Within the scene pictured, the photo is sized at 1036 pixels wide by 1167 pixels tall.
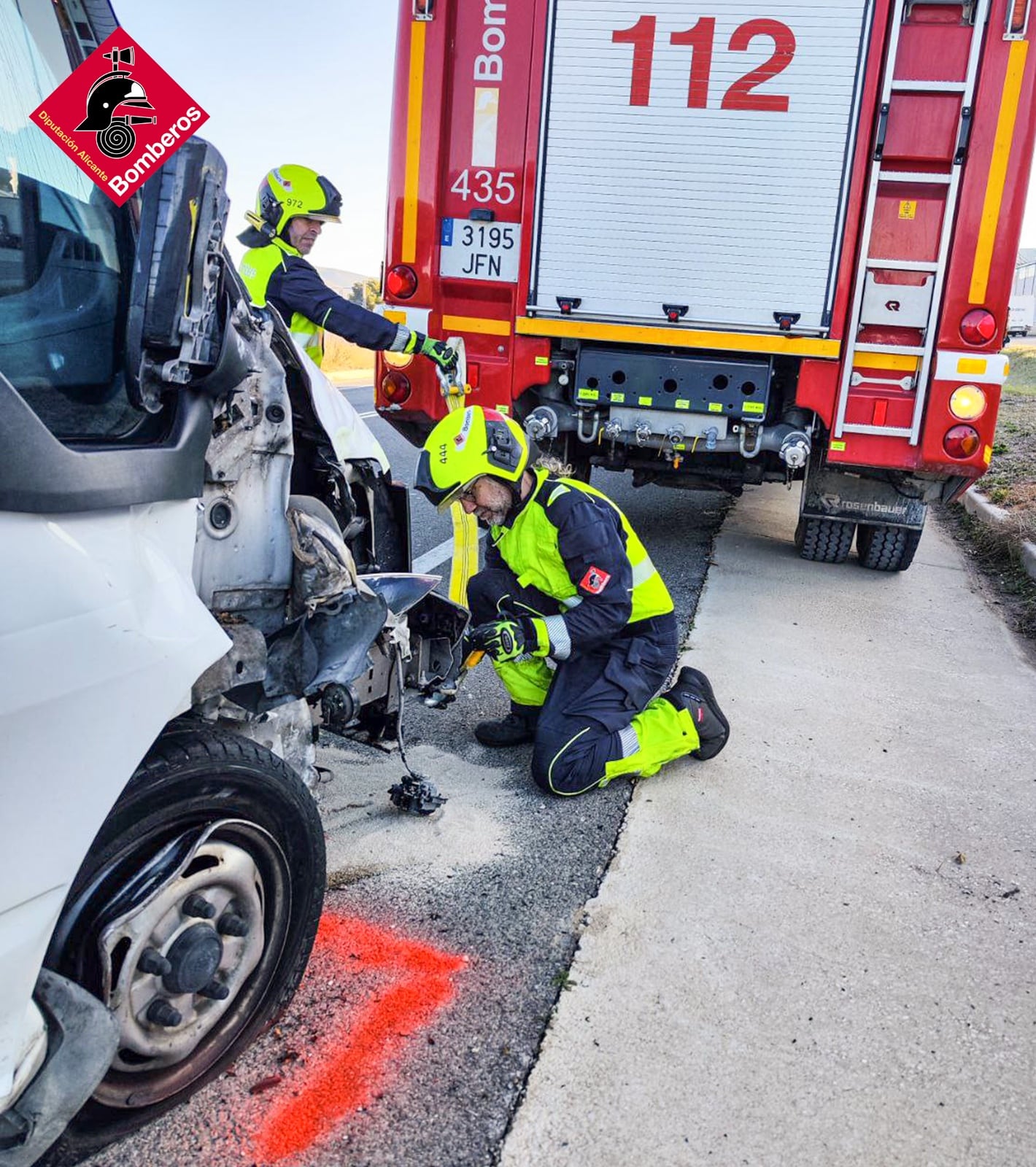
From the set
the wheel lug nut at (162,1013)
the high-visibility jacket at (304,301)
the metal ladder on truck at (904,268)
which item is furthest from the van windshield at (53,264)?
A: the metal ladder on truck at (904,268)

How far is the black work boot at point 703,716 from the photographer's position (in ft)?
12.1

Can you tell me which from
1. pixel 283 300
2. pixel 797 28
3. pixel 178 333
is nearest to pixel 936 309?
pixel 797 28

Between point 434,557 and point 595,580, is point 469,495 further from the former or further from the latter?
point 434,557

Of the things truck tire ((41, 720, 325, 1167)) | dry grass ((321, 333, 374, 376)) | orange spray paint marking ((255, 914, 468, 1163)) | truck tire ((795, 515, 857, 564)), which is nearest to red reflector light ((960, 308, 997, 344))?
truck tire ((795, 515, 857, 564))

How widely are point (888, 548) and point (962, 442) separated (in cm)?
126

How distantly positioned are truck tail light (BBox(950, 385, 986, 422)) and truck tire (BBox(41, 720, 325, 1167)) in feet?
14.4

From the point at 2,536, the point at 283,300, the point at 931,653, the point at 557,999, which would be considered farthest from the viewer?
the point at 931,653

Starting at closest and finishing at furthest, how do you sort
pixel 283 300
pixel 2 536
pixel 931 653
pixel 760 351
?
1. pixel 2 536
2. pixel 283 300
3. pixel 931 653
4. pixel 760 351

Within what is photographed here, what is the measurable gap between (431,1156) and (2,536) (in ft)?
4.54

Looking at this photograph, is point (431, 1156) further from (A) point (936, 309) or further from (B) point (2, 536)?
(A) point (936, 309)

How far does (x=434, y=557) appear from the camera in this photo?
6.19 meters

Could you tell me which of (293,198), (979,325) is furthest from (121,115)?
(979,325)

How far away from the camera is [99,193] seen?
71.7 inches

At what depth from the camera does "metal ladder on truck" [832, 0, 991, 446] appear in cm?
510
